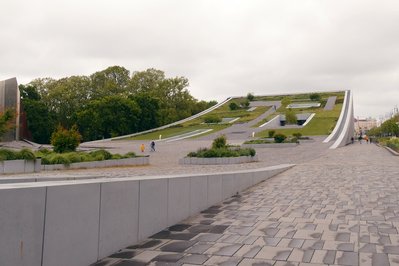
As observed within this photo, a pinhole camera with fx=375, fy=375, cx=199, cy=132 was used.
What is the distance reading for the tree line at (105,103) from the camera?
155 feet

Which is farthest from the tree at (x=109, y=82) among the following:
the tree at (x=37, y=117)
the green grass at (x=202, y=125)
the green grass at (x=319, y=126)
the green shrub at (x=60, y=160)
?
the green shrub at (x=60, y=160)

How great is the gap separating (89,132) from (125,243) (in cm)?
4735

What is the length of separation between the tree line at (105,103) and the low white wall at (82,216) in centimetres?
4186

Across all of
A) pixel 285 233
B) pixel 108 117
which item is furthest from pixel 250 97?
pixel 285 233

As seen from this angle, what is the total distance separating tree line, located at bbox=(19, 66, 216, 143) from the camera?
4712 cm

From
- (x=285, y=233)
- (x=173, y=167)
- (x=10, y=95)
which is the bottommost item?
(x=285, y=233)

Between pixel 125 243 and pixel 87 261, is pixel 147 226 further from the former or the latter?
pixel 87 261

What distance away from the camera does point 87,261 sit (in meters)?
3.86

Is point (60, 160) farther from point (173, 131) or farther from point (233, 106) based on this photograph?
point (233, 106)

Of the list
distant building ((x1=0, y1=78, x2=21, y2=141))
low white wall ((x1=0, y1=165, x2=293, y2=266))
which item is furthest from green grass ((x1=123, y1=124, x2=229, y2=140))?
low white wall ((x1=0, y1=165, x2=293, y2=266))

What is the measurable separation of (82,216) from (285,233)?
9.13 feet

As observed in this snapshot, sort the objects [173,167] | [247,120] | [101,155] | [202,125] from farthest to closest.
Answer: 1. [247,120]
2. [202,125]
3. [101,155]
4. [173,167]

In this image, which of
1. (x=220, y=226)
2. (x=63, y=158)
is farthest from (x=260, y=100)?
(x=220, y=226)

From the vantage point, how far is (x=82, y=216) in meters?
3.75
